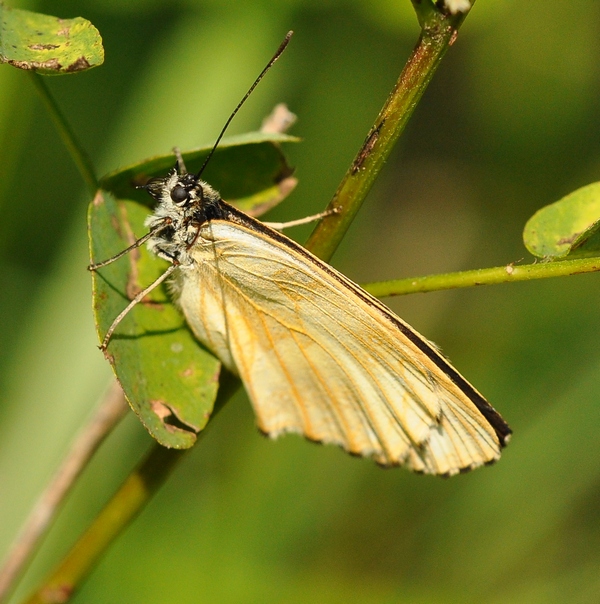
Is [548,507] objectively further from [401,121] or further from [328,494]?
[401,121]

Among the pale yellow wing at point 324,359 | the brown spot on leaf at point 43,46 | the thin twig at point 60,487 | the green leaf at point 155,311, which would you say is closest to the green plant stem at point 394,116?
the pale yellow wing at point 324,359

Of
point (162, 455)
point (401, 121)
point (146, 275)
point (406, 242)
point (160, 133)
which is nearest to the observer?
point (401, 121)

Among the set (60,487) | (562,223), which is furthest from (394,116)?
(60,487)

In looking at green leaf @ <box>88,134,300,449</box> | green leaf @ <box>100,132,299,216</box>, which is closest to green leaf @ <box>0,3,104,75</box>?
green leaf @ <box>88,134,300,449</box>

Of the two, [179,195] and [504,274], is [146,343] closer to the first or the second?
[179,195]

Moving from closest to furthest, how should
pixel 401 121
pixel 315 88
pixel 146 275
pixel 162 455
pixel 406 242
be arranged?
1. pixel 401 121
2. pixel 162 455
3. pixel 146 275
4. pixel 315 88
5. pixel 406 242

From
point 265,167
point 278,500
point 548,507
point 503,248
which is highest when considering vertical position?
point 265,167

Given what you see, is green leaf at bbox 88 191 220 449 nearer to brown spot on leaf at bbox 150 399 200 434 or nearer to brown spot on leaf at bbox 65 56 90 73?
brown spot on leaf at bbox 150 399 200 434

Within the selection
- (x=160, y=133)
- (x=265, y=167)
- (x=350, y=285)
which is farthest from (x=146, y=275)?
(x=160, y=133)
